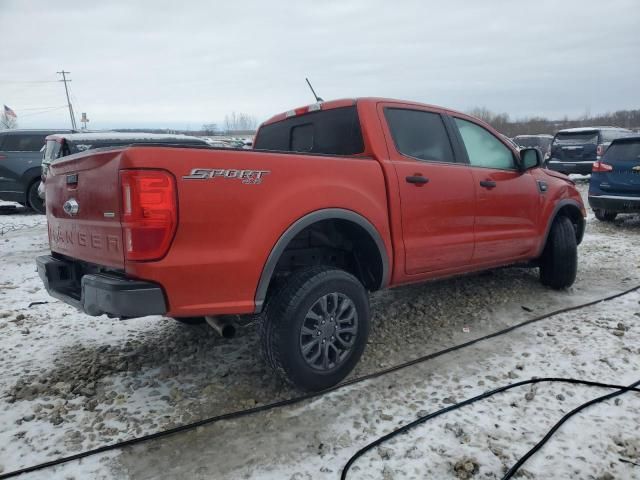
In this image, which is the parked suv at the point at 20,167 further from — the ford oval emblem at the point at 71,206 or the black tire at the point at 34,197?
the ford oval emblem at the point at 71,206

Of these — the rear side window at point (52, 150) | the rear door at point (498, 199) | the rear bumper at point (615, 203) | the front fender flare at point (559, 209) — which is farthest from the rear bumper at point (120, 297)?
the rear bumper at point (615, 203)

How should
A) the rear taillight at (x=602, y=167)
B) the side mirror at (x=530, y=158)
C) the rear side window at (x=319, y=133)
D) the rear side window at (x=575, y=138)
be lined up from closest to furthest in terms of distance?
the rear side window at (x=319, y=133) < the side mirror at (x=530, y=158) < the rear taillight at (x=602, y=167) < the rear side window at (x=575, y=138)

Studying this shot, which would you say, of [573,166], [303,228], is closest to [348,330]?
[303,228]

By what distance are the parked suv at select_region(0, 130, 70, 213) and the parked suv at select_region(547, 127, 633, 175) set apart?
1482cm

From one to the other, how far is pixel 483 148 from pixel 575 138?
13343 millimetres

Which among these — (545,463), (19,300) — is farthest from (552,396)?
(19,300)

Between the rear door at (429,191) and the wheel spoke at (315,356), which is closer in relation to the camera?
the wheel spoke at (315,356)

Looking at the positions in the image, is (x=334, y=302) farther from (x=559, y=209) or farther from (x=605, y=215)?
(x=605, y=215)

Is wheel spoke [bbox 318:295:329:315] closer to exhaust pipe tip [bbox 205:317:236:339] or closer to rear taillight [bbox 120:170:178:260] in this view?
exhaust pipe tip [bbox 205:317:236:339]

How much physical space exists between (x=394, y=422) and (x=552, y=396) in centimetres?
101

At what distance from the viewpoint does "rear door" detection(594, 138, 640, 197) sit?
8.12 meters

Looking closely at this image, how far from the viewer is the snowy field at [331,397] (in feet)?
7.61

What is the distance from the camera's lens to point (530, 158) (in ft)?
14.8

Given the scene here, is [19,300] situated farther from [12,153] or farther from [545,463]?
[12,153]
